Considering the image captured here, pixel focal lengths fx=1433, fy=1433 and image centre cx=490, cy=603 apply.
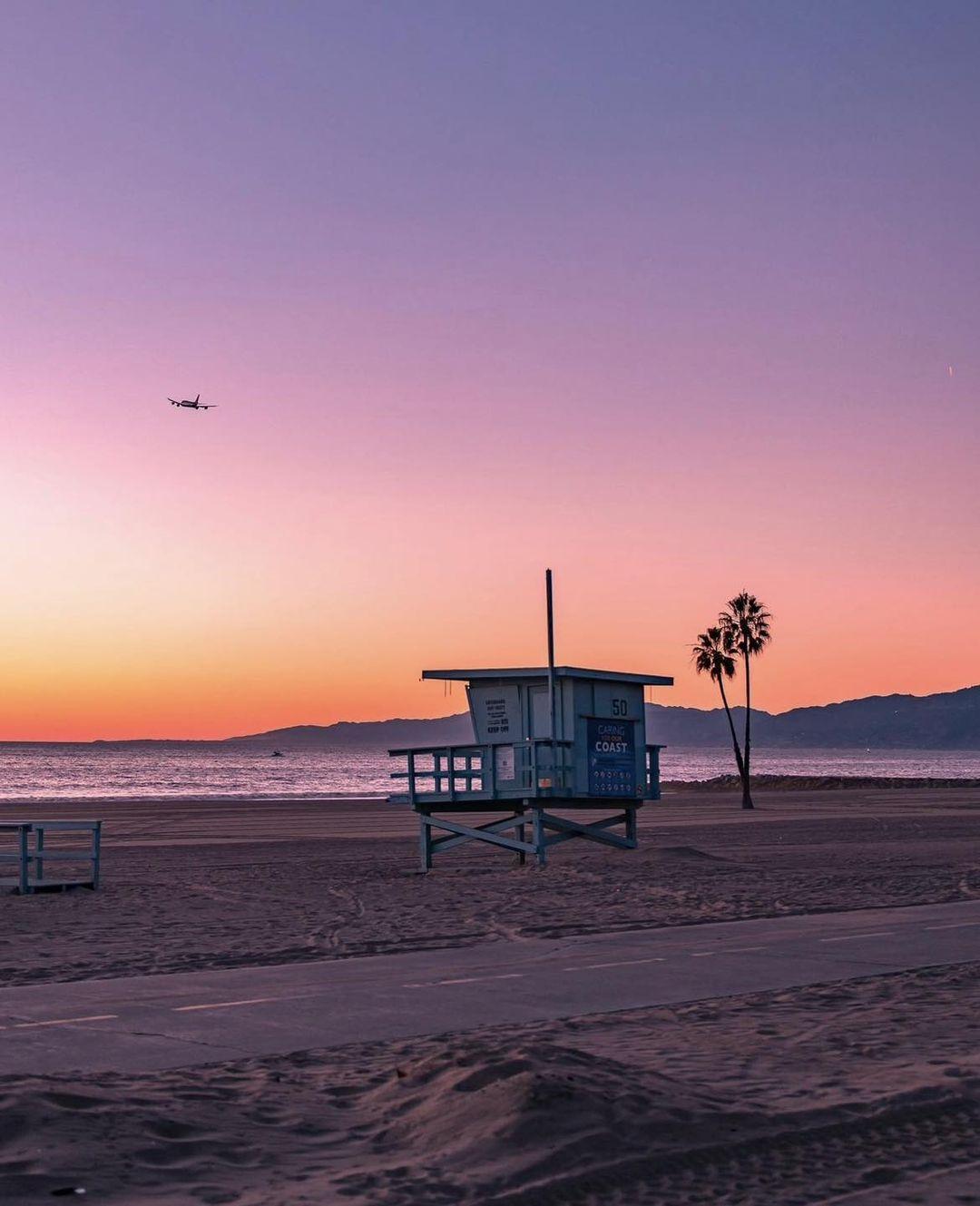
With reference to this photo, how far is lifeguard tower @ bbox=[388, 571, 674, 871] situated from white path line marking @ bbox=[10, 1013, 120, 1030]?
1533 centimetres

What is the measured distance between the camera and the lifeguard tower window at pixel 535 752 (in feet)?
84.2

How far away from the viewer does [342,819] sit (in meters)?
54.3

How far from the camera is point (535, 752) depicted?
25531 mm

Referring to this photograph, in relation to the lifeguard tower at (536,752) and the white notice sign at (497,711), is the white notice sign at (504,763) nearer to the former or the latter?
the lifeguard tower at (536,752)

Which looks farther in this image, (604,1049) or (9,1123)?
(604,1049)

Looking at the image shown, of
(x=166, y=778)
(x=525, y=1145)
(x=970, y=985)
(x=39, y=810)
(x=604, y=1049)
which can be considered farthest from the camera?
(x=166, y=778)

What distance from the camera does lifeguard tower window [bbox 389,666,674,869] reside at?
25656mm

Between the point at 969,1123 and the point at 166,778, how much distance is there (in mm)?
118330

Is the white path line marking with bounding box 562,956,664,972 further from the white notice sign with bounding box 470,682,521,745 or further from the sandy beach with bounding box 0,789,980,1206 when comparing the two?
the white notice sign with bounding box 470,682,521,745

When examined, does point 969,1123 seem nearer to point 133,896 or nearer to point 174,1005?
point 174,1005

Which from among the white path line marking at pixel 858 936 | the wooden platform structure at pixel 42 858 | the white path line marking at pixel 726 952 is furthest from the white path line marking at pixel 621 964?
the wooden platform structure at pixel 42 858

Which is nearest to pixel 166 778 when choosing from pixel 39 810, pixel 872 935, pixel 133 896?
pixel 39 810

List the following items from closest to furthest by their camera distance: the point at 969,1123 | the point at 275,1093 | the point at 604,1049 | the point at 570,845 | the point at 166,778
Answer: the point at 969,1123 < the point at 275,1093 < the point at 604,1049 < the point at 570,845 < the point at 166,778

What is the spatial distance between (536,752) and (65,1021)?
52.9 ft
